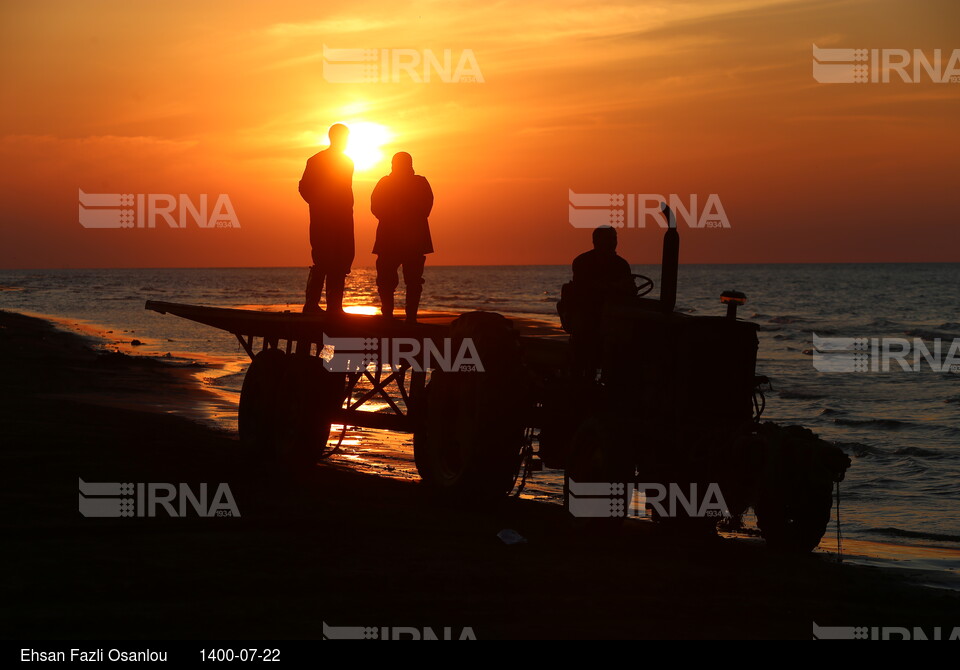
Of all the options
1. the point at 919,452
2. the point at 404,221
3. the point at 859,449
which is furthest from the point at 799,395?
the point at 404,221

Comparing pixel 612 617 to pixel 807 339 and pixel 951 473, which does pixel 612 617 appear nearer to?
pixel 951 473

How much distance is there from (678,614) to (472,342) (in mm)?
4238

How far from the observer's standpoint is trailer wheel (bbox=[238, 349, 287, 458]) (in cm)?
1413

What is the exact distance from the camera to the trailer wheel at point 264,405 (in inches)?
556

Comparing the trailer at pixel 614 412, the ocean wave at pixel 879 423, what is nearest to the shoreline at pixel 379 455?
the trailer at pixel 614 412

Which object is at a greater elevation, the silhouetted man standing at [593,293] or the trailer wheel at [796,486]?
the silhouetted man standing at [593,293]

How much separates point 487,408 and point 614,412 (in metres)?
1.23

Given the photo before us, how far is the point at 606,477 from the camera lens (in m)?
9.38

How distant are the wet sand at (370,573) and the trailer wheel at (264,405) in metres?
1.76

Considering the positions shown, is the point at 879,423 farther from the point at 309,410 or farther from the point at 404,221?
the point at 309,410

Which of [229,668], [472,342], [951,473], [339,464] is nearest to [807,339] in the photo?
[951,473]

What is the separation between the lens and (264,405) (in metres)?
14.4

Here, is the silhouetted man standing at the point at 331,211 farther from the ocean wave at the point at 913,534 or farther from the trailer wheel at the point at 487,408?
the ocean wave at the point at 913,534

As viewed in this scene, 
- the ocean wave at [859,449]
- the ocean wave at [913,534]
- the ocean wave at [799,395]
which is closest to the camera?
the ocean wave at [913,534]
